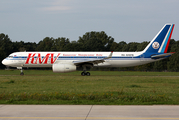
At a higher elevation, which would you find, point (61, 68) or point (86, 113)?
point (61, 68)

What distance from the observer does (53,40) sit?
14050cm

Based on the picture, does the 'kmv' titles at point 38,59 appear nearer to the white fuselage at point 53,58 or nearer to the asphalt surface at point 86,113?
the white fuselage at point 53,58

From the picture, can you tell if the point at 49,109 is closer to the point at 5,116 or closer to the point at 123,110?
the point at 5,116

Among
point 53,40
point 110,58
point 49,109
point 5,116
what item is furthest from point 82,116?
point 53,40

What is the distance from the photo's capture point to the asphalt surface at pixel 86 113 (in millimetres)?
9250

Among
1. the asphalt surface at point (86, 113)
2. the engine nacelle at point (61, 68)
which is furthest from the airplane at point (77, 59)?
the asphalt surface at point (86, 113)

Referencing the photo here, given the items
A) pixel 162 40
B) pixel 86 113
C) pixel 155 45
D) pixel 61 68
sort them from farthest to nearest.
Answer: pixel 162 40
pixel 155 45
pixel 61 68
pixel 86 113

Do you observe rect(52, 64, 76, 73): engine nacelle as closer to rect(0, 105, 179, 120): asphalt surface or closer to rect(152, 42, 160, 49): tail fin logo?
rect(152, 42, 160, 49): tail fin logo

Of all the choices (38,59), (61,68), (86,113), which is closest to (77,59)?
(61,68)

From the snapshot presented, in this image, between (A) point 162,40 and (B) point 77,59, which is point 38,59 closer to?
(B) point 77,59

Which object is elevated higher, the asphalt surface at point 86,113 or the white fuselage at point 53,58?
the white fuselage at point 53,58

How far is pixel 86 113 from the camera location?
32.9 feet

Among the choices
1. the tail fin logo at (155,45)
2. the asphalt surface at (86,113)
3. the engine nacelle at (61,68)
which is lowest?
the asphalt surface at (86,113)

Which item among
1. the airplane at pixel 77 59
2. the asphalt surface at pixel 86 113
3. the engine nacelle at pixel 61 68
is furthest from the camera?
the airplane at pixel 77 59
